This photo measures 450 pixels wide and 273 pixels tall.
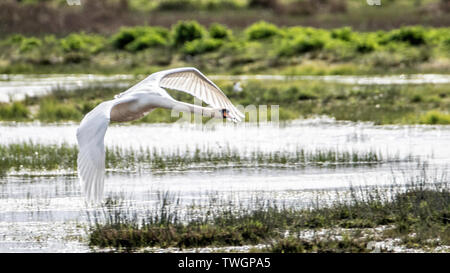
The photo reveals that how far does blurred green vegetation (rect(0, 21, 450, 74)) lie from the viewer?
39375 millimetres

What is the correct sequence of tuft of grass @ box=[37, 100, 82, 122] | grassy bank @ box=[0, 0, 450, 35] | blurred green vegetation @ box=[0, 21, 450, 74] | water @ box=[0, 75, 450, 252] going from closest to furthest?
water @ box=[0, 75, 450, 252] < tuft of grass @ box=[37, 100, 82, 122] < blurred green vegetation @ box=[0, 21, 450, 74] < grassy bank @ box=[0, 0, 450, 35]

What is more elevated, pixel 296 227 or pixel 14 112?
pixel 14 112

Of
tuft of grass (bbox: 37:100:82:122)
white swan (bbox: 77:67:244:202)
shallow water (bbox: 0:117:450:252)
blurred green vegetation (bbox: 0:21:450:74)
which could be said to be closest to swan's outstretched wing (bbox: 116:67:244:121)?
white swan (bbox: 77:67:244:202)

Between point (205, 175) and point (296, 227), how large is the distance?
5419 millimetres

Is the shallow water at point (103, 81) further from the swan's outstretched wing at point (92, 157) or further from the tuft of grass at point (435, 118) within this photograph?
the swan's outstretched wing at point (92, 157)

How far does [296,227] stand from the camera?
1160 centimetres

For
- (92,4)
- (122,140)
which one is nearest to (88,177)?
(122,140)

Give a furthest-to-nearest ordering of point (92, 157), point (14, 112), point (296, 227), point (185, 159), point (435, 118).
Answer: point (14, 112) < point (435, 118) < point (185, 159) < point (296, 227) < point (92, 157)

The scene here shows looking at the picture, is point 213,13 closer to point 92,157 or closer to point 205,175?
point 205,175

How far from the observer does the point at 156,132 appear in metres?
23.7

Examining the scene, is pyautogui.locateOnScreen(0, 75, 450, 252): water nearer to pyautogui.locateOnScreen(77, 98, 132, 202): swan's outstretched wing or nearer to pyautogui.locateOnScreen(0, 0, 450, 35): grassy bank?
pyautogui.locateOnScreen(77, 98, 132, 202): swan's outstretched wing

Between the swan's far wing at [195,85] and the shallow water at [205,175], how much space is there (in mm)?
1781

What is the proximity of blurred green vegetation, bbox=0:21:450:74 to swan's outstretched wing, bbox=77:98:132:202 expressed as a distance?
27329mm

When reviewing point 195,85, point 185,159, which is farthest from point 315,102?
point 195,85
